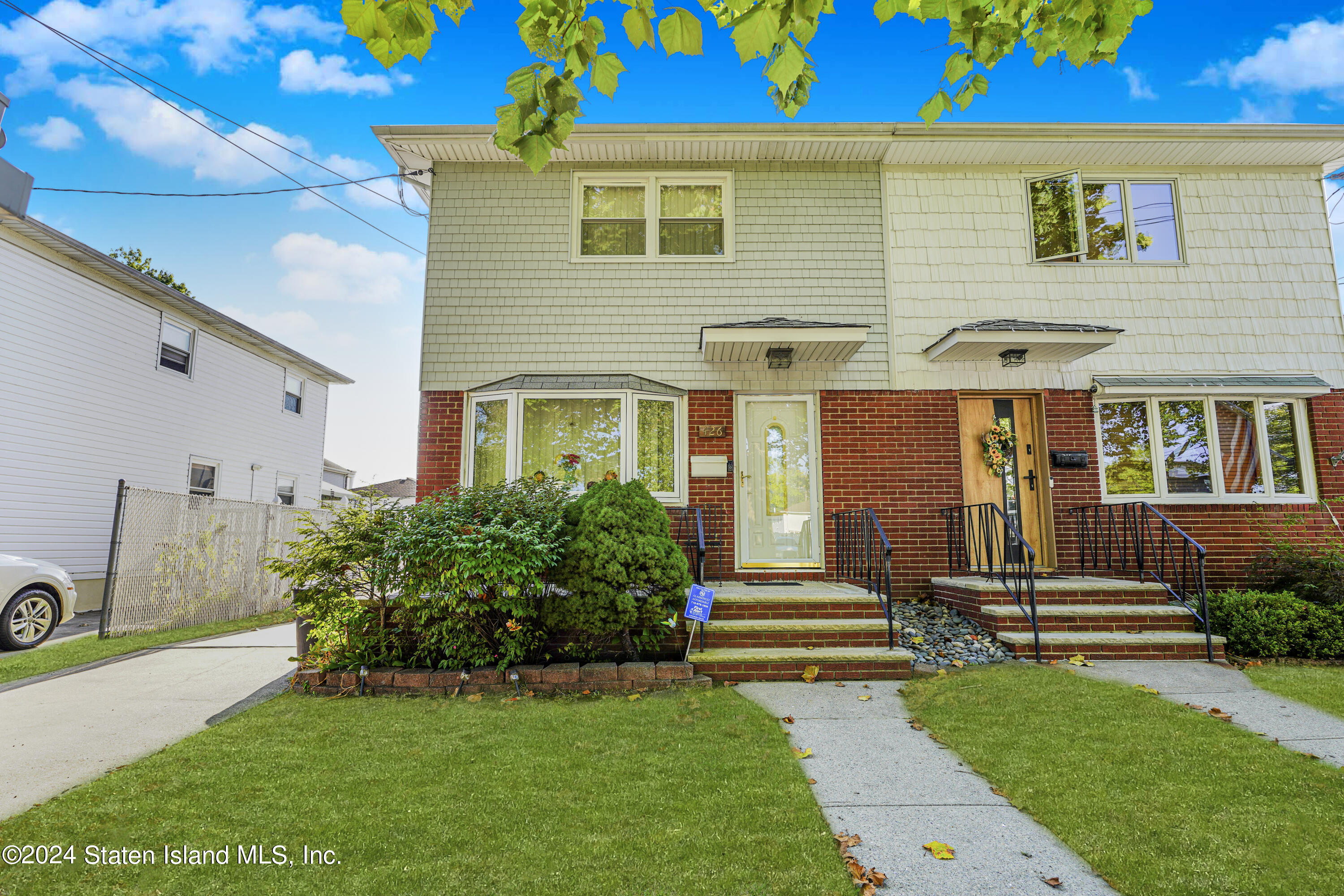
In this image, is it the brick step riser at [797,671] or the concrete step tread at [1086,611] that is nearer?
the brick step riser at [797,671]

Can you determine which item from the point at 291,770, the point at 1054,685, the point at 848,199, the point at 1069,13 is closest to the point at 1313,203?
the point at 848,199

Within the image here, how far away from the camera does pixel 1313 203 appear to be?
28.3 feet

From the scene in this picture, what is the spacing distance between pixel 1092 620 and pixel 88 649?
35.9 feet

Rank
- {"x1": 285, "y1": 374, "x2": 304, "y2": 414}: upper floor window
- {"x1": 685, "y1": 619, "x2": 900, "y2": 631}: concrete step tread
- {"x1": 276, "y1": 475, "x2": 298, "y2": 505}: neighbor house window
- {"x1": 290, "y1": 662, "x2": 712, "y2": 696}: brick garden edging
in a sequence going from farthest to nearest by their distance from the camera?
{"x1": 285, "y1": 374, "x2": 304, "y2": 414}: upper floor window
{"x1": 276, "y1": 475, "x2": 298, "y2": 505}: neighbor house window
{"x1": 685, "y1": 619, "x2": 900, "y2": 631}: concrete step tread
{"x1": 290, "y1": 662, "x2": 712, "y2": 696}: brick garden edging

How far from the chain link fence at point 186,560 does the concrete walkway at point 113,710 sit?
4.88ft

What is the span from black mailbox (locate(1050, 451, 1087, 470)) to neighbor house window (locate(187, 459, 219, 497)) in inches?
604

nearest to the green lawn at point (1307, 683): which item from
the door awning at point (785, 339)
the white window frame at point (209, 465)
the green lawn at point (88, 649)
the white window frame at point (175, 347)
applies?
the door awning at point (785, 339)

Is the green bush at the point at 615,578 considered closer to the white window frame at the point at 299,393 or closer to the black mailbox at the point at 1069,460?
the black mailbox at the point at 1069,460

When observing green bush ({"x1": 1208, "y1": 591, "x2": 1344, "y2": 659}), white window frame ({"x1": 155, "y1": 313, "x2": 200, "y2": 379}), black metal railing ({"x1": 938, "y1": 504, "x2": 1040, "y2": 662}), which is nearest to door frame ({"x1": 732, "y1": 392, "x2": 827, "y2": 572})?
black metal railing ({"x1": 938, "y1": 504, "x2": 1040, "y2": 662})

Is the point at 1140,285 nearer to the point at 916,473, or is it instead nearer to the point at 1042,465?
the point at 1042,465

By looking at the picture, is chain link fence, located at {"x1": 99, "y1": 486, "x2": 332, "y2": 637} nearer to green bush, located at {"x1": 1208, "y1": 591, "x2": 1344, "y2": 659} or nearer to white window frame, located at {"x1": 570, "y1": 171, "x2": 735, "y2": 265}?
white window frame, located at {"x1": 570, "y1": 171, "x2": 735, "y2": 265}

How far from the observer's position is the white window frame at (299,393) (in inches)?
632

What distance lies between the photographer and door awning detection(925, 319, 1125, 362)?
24.3 feet

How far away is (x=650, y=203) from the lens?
28.0 ft
